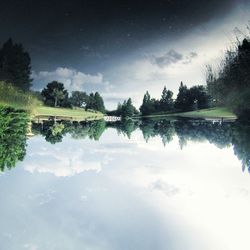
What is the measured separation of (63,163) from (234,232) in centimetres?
750

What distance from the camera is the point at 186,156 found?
51.3 ft

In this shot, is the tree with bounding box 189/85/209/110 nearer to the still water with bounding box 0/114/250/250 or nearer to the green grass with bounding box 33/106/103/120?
the green grass with bounding box 33/106/103/120

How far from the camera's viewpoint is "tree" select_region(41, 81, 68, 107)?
4749 inches

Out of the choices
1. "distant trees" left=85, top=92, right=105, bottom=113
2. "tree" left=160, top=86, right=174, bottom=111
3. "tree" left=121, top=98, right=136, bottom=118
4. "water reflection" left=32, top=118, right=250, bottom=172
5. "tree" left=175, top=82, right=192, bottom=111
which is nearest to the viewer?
"water reflection" left=32, top=118, right=250, bottom=172

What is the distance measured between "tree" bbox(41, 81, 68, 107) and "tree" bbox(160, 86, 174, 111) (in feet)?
156

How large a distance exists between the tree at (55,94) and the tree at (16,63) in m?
23.8

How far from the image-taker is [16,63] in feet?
299

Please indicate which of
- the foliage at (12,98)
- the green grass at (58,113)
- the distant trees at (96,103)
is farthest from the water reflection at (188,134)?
the distant trees at (96,103)

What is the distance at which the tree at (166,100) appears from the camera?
164625mm

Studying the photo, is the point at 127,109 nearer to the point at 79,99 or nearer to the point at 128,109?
the point at 128,109

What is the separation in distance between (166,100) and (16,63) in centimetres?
8585

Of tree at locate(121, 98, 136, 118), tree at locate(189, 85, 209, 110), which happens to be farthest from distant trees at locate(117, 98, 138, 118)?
tree at locate(189, 85, 209, 110)

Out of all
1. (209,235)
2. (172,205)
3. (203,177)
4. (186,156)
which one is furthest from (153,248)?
(186,156)

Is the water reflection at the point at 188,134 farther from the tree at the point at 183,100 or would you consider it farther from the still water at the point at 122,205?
the tree at the point at 183,100
